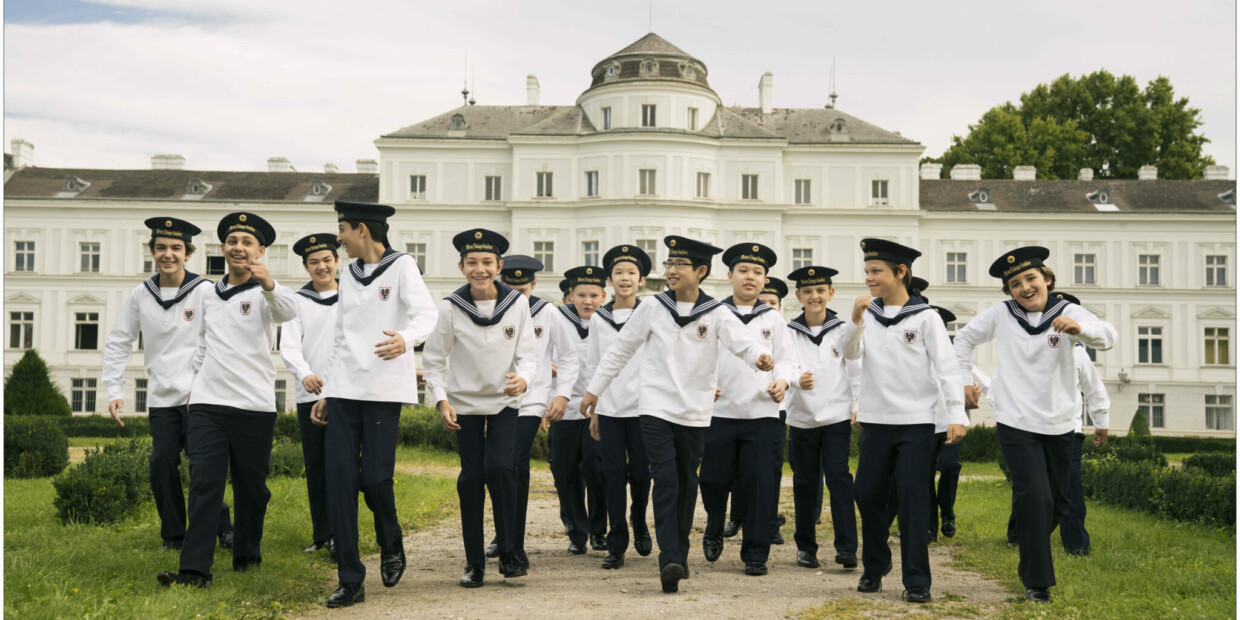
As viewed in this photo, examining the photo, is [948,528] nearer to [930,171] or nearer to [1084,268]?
[1084,268]

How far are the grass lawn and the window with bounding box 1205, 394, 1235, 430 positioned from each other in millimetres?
50729

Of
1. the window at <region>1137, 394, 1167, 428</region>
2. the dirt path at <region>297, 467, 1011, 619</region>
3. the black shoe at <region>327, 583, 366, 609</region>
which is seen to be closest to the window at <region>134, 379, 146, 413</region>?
the window at <region>1137, 394, 1167, 428</region>

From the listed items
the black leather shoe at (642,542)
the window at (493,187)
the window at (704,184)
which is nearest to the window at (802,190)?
the window at (704,184)

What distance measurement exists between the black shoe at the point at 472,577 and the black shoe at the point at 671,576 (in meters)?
1.25

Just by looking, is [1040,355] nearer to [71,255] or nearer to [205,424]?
[205,424]

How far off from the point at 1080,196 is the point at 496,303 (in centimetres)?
5191

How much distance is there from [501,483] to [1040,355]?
148 inches

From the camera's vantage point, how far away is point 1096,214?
171ft

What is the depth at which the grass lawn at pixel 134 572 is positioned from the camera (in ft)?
19.5

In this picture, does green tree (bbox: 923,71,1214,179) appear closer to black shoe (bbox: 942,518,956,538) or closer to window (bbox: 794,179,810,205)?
window (bbox: 794,179,810,205)

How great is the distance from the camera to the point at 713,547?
333 inches

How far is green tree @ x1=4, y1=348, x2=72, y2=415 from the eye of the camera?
32375 millimetres

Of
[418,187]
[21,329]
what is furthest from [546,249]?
[21,329]

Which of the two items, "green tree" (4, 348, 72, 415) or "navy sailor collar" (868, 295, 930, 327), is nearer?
"navy sailor collar" (868, 295, 930, 327)
